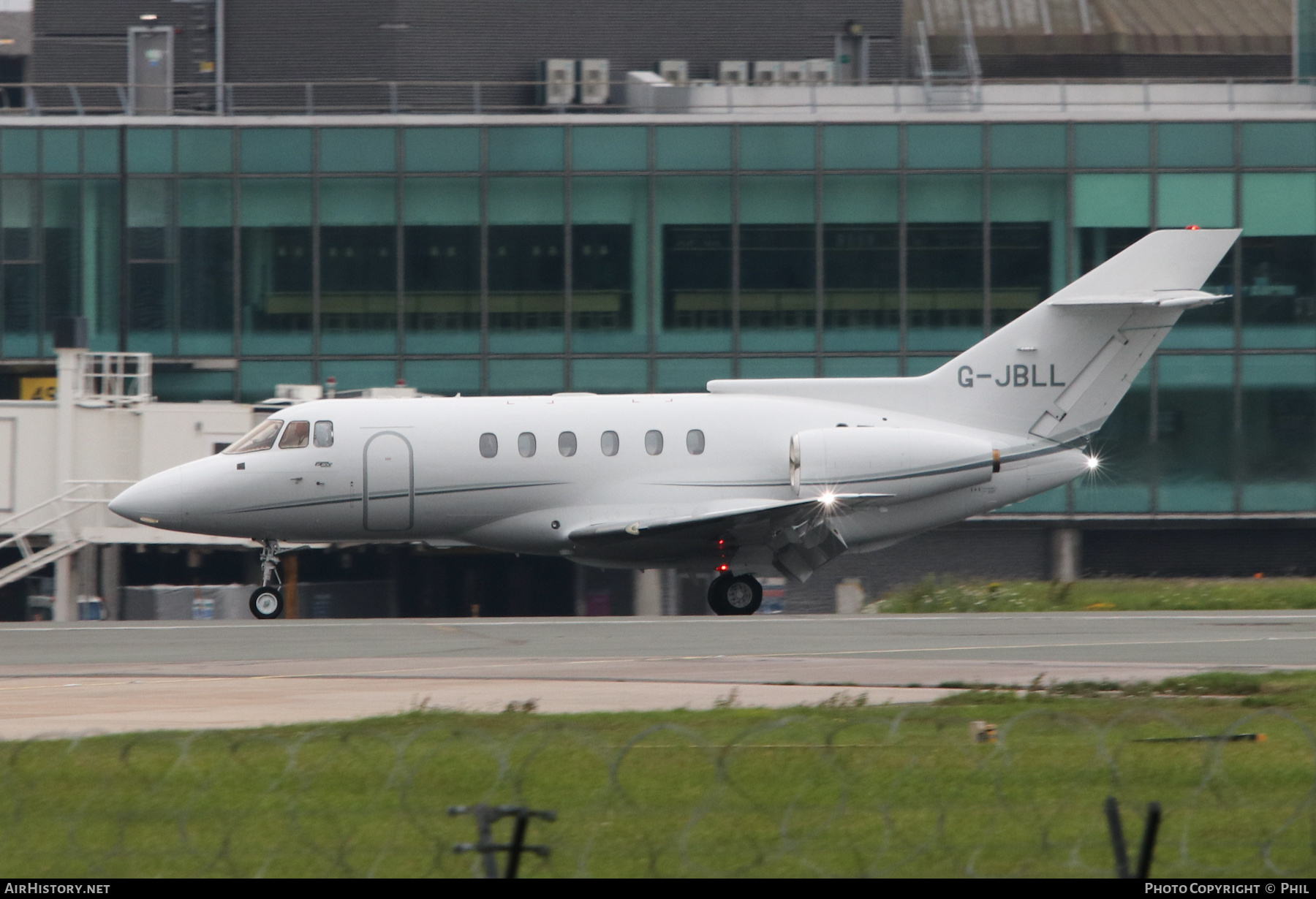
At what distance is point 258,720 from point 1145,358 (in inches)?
626

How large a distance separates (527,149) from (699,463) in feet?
40.3

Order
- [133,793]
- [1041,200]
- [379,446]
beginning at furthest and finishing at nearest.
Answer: [1041,200] < [379,446] < [133,793]

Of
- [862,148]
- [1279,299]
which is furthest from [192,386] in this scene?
[1279,299]

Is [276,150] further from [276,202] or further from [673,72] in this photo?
[673,72]

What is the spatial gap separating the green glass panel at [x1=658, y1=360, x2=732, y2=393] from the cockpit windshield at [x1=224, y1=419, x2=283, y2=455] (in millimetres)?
11367

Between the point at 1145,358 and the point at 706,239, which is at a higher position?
the point at 706,239

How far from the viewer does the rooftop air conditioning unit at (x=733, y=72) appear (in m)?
39.7

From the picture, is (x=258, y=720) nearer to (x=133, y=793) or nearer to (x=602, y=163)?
(x=133, y=793)

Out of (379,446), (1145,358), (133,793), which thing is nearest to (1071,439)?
(1145,358)

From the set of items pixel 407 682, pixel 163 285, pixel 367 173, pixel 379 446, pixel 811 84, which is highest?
pixel 811 84

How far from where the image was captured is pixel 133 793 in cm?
894

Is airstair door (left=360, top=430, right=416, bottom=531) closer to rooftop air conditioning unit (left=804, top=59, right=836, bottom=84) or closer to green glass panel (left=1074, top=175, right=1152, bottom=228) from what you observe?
green glass panel (left=1074, top=175, right=1152, bottom=228)

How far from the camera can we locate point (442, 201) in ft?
109

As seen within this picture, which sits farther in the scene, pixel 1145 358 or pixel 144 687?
pixel 1145 358
